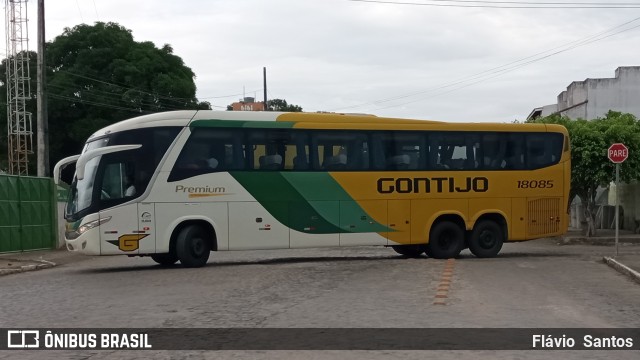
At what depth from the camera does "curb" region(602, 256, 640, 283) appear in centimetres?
1684

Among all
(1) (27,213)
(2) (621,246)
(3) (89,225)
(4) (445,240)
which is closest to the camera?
(3) (89,225)

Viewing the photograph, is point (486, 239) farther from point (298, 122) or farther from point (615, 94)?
point (615, 94)

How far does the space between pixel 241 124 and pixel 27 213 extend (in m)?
10.5

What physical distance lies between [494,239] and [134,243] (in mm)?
9799

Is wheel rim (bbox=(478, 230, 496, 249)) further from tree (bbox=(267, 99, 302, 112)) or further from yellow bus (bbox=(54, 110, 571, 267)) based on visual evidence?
tree (bbox=(267, 99, 302, 112))

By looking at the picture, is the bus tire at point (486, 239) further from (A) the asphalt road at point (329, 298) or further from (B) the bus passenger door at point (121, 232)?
(B) the bus passenger door at point (121, 232)

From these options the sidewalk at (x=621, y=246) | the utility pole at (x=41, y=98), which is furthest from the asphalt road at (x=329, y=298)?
the utility pole at (x=41, y=98)

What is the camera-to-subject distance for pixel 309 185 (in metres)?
21.1

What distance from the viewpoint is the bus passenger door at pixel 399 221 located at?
71.8 feet

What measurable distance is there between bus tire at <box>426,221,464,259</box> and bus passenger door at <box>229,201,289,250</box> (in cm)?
415

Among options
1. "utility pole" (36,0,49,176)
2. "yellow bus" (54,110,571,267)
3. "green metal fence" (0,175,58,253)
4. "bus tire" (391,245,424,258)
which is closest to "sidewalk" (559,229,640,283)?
"yellow bus" (54,110,571,267)

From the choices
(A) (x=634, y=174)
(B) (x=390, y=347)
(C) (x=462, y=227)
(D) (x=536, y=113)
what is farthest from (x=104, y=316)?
(D) (x=536, y=113)

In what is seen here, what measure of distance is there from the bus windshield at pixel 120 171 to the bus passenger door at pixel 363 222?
4.85 meters

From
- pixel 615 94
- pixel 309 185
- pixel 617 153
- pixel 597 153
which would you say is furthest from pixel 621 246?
pixel 615 94
